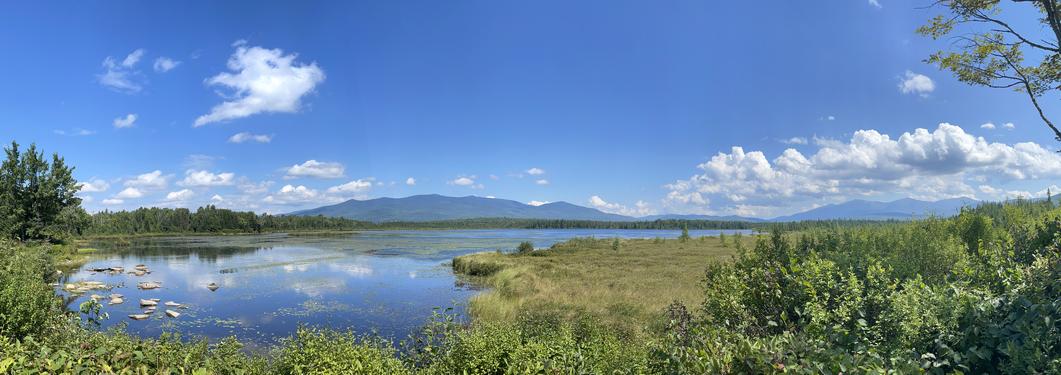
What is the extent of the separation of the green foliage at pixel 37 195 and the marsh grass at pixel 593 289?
47942 mm

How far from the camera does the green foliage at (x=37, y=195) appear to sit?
5141 centimetres

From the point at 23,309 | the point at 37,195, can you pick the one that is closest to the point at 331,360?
the point at 23,309

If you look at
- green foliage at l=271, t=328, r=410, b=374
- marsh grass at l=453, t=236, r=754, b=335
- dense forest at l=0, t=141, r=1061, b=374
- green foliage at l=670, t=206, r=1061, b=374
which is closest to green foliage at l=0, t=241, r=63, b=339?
dense forest at l=0, t=141, r=1061, b=374

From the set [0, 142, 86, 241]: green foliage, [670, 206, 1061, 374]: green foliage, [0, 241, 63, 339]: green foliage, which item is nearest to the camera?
[670, 206, 1061, 374]: green foliage

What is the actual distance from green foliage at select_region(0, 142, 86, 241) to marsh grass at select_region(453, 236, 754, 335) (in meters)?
47.9

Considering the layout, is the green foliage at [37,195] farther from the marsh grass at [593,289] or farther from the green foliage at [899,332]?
the green foliage at [899,332]

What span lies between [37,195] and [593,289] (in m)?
64.0

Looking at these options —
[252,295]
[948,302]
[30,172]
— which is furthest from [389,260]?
[948,302]

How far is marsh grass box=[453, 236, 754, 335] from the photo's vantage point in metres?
19.4

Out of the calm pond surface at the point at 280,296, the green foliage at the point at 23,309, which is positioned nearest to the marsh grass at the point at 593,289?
the calm pond surface at the point at 280,296

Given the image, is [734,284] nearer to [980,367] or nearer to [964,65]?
[980,367]

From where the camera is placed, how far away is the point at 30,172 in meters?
54.3

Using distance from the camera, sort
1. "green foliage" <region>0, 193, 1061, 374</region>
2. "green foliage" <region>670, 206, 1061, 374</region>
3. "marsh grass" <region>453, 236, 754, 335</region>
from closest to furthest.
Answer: "green foliage" <region>670, 206, 1061, 374</region> < "green foliage" <region>0, 193, 1061, 374</region> < "marsh grass" <region>453, 236, 754, 335</region>

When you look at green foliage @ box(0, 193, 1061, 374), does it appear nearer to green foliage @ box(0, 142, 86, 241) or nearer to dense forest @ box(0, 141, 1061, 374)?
dense forest @ box(0, 141, 1061, 374)
